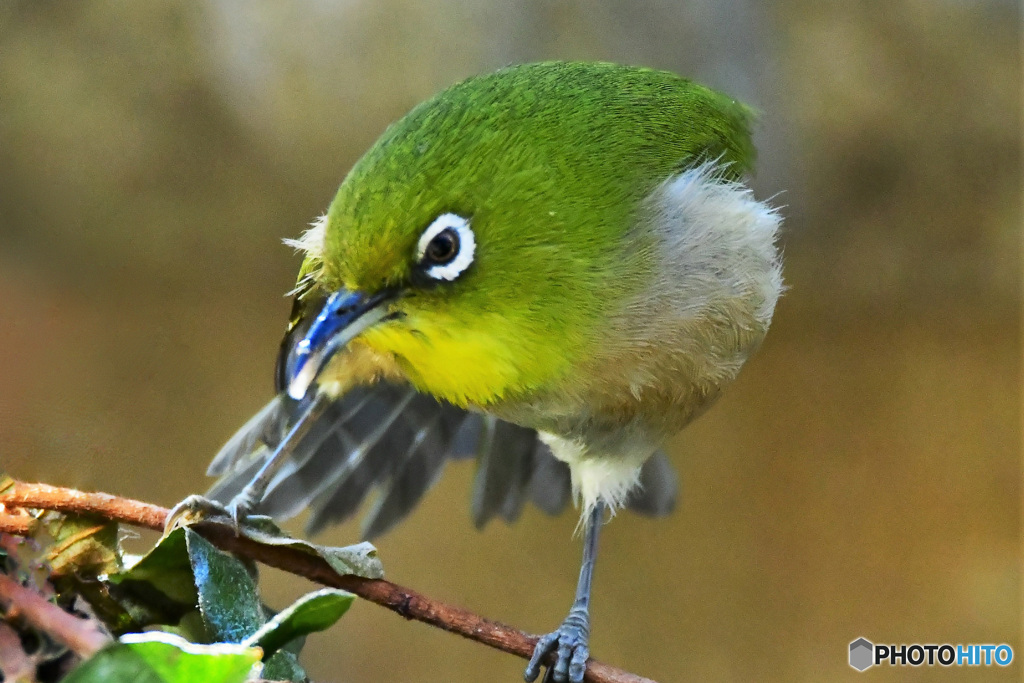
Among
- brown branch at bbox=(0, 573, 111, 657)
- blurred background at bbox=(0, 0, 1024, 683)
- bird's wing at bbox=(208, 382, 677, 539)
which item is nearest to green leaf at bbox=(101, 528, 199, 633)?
brown branch at bbox=(0, 573, 111, 657)

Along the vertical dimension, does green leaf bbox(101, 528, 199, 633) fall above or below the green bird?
below

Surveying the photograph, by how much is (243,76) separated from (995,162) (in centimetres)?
232

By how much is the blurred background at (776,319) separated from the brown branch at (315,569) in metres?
1.68

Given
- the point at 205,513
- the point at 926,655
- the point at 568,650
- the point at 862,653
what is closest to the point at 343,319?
the point at 205,513

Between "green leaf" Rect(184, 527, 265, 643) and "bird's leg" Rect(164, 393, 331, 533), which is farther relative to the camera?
"bird's leg" Rect(164, 393, 331, 533)

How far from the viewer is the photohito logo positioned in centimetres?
195

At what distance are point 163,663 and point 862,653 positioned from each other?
5.99ft

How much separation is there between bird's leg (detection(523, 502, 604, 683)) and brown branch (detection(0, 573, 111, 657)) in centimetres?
46

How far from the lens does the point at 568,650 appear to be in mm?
1115

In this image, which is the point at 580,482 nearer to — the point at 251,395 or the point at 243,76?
the point at 251,395

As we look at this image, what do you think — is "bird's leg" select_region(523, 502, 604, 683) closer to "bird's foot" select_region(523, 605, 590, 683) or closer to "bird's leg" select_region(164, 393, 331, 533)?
"bird's foot" select_region(523, 605, 590, 683)

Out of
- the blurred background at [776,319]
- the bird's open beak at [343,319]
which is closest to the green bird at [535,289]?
the bird's open beak at [343,319]

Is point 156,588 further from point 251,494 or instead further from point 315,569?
point 251,494

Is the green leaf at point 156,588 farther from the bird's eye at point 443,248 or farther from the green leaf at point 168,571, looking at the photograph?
the bird's eye at point 443,248
